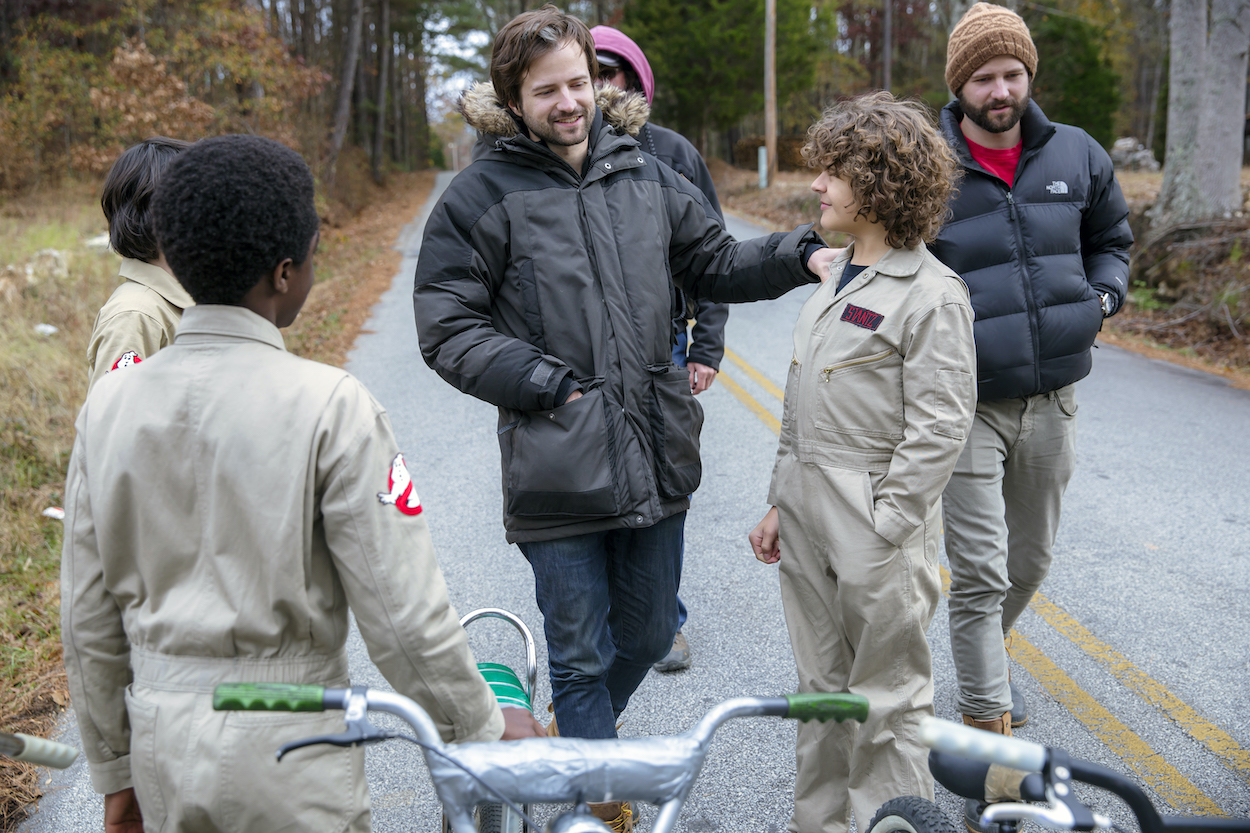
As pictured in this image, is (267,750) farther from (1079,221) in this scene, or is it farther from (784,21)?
(784,21)

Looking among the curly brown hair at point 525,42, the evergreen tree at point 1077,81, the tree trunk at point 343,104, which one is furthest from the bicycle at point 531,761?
the evergreen tree at point 1077,81

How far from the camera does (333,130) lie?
80.1 ft

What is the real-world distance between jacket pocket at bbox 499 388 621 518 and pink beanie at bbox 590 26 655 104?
2079mm

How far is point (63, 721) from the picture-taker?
12.1 ft

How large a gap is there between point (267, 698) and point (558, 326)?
1373 millimetres

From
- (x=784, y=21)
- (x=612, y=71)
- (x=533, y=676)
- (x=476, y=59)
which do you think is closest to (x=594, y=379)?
(x=533, y=676)

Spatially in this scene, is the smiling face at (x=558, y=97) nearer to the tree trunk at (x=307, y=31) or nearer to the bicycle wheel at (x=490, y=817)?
the bicycle wheel at (x=490, y=817)

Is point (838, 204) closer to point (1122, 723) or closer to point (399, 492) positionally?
point (399, 492)

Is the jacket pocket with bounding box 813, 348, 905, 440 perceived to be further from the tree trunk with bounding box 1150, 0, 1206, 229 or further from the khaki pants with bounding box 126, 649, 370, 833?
the tree trunk with bounding box 1150, 0, 1206, 229

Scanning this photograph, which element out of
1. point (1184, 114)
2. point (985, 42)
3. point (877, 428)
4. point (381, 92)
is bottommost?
point (877, 428)

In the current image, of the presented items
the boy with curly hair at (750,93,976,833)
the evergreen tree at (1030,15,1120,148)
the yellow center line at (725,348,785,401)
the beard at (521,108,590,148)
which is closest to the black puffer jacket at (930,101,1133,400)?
the boy with curly hair at (750,93,976,833)

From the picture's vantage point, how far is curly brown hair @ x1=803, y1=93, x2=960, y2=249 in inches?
95.9

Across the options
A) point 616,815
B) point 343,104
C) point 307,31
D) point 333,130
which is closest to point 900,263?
point 616,815

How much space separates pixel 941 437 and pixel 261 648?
168cm
